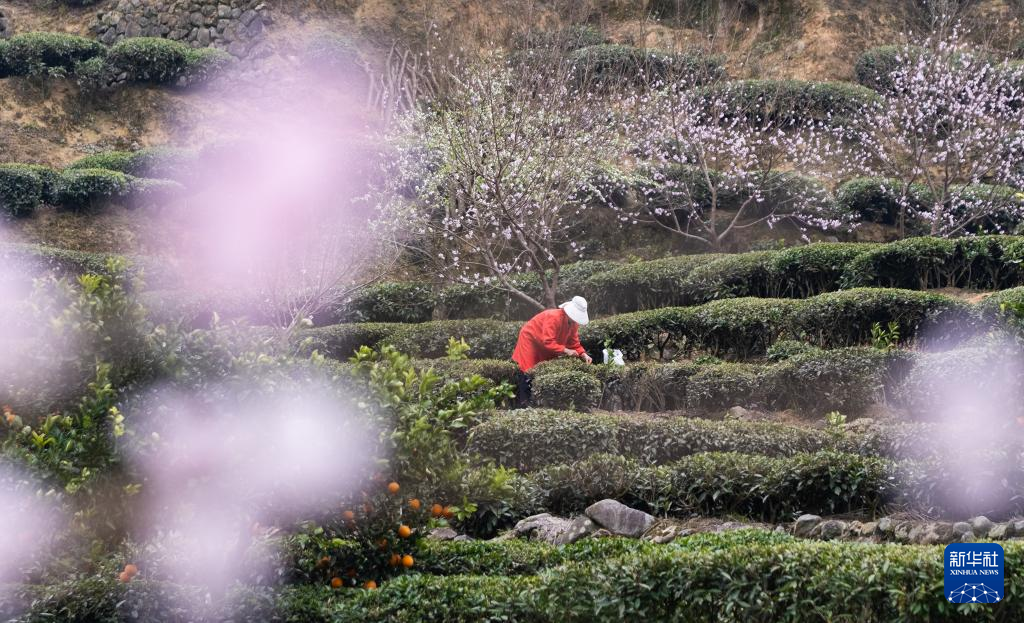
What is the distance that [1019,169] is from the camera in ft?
71.3

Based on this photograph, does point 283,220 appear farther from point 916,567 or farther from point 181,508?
point 916,567

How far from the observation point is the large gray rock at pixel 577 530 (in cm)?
787

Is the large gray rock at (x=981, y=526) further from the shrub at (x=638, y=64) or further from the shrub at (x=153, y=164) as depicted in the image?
the shrub at (x=153, y=164)

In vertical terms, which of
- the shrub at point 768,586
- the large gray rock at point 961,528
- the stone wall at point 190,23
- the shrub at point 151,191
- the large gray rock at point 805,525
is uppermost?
the stone wall at point 190,23

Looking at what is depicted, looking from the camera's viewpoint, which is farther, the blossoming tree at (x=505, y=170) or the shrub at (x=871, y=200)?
the shrub at (x=871, y=200)

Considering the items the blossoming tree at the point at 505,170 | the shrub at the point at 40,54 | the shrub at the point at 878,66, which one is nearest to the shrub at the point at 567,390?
the blossoming tree at the point at 505,170

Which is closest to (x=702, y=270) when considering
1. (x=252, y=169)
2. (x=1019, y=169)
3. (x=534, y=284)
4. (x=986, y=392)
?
(x=534, y=284)

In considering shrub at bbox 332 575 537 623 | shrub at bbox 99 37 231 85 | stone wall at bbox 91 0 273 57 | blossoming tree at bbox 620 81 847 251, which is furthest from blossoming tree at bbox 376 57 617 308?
shrub at bbox 332 575 537 623

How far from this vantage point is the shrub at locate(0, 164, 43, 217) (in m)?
22.3

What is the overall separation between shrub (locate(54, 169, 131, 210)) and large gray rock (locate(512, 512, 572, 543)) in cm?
1800

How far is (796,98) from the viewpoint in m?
24.4

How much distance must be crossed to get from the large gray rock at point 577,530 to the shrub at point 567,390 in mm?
3516

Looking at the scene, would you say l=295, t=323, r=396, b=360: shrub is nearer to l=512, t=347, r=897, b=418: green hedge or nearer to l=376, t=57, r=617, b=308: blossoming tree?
l=376, t=57, r=617, b=308: blossoming tree

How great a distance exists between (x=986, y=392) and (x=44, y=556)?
8.05 metres
